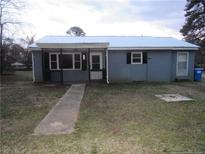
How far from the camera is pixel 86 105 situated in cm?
745

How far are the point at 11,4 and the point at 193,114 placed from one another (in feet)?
53.5

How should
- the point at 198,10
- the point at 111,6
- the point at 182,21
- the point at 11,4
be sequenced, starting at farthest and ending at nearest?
the point at 182,21, the point at 198,10, the point at 11,4, the point at 111,6

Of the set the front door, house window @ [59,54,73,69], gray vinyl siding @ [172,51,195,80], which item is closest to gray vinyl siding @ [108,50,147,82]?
the front door

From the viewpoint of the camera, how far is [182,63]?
14.7 metres

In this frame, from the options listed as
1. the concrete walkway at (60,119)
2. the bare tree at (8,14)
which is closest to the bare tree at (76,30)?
the bare tree at (8,14)

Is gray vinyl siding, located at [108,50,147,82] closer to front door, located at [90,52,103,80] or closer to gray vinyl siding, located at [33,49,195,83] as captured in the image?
gray vinyl siding, located at [33,49,195,83]

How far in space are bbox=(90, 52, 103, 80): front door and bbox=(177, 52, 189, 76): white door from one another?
18.2ft

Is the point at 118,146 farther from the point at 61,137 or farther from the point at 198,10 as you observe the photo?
the point at 198,10

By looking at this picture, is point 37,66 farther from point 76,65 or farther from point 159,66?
point 159,66

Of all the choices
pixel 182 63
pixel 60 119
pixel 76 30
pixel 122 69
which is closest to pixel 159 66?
pixel 182 63

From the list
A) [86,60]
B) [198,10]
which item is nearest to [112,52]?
[86,60]

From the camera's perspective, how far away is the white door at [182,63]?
1466 centimetres

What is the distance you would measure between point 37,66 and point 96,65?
4.13 metres

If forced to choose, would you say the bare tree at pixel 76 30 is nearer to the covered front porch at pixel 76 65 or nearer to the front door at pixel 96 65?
the covered front porch at pixel 76 65
